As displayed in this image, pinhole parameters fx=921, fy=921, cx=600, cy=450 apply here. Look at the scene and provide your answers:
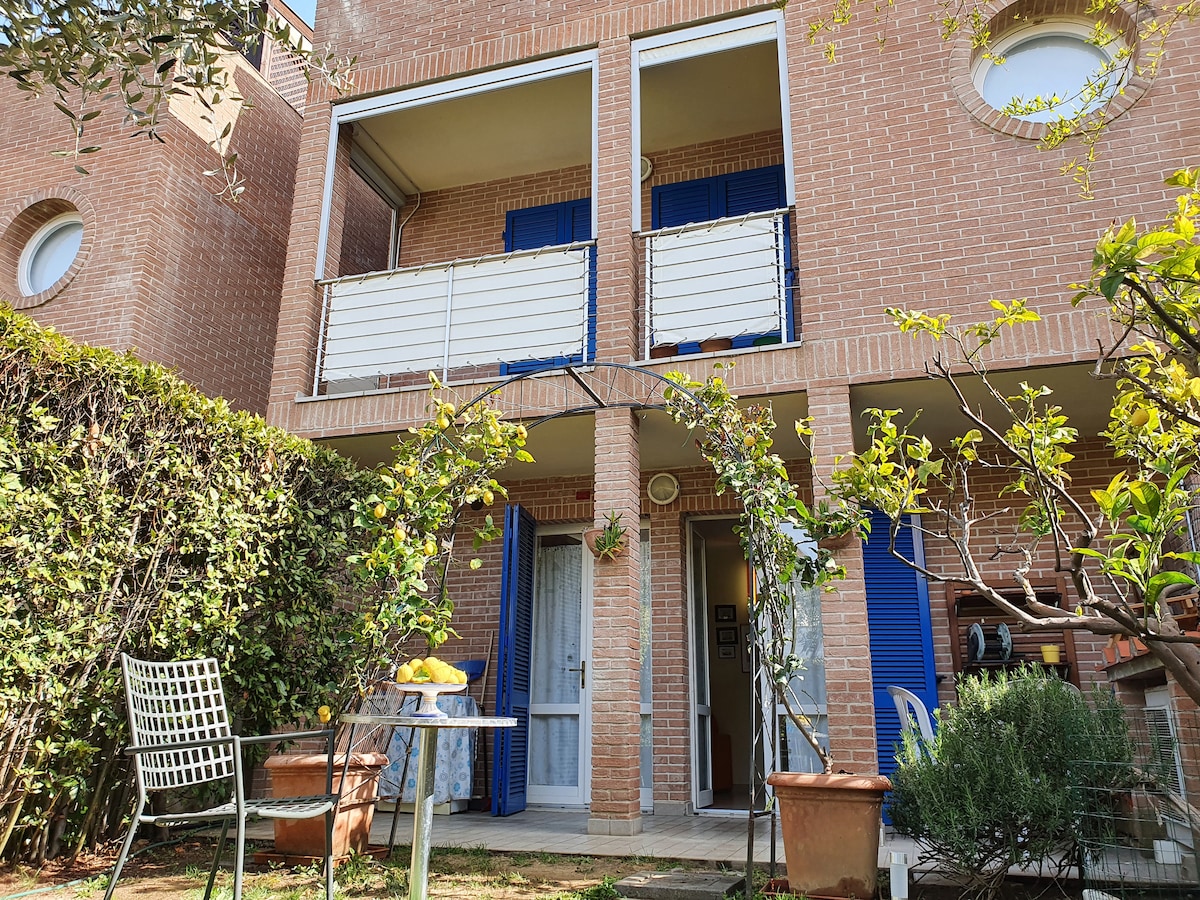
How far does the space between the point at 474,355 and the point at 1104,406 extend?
4.60 m

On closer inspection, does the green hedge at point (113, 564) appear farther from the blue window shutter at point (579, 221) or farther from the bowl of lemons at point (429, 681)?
the blue window shutter at point (579, 221)

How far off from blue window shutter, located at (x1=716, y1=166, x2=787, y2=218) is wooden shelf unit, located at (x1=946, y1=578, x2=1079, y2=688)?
11.9ft

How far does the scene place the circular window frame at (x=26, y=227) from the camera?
27.8ft

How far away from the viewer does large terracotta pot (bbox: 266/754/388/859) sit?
4.75 metres

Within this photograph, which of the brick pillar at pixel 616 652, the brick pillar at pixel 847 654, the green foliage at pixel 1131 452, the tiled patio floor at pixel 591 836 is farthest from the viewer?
the brick pillar at pixel 616 652

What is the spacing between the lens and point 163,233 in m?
8.19

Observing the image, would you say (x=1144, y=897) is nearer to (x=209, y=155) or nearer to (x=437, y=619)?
(x=437, y=619)

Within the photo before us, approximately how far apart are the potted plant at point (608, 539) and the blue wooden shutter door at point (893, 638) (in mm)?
1906

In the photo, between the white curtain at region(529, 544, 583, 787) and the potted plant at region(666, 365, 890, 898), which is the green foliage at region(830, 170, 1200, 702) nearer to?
the potted plant at region(666, 365, 890, 898)

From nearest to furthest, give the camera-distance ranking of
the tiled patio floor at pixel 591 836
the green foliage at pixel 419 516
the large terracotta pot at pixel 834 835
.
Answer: the large terracotta pot at pixel 834 835
the green foliage at pixel 419 516
the tiled patio floor at pixel 591 836

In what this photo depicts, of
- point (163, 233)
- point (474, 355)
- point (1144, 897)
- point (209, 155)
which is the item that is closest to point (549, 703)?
point (474, 355)

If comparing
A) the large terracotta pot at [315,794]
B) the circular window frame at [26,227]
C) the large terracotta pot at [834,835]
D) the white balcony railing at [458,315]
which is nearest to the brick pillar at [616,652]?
the white balcony railing at [458,315]

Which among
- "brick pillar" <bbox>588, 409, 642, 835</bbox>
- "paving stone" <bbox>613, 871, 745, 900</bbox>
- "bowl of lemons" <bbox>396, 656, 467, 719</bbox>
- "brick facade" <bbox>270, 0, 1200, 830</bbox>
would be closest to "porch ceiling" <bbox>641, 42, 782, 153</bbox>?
"brick facade" <bbox>270, 0, 1200, 830</bbox>

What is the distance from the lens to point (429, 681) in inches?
143
